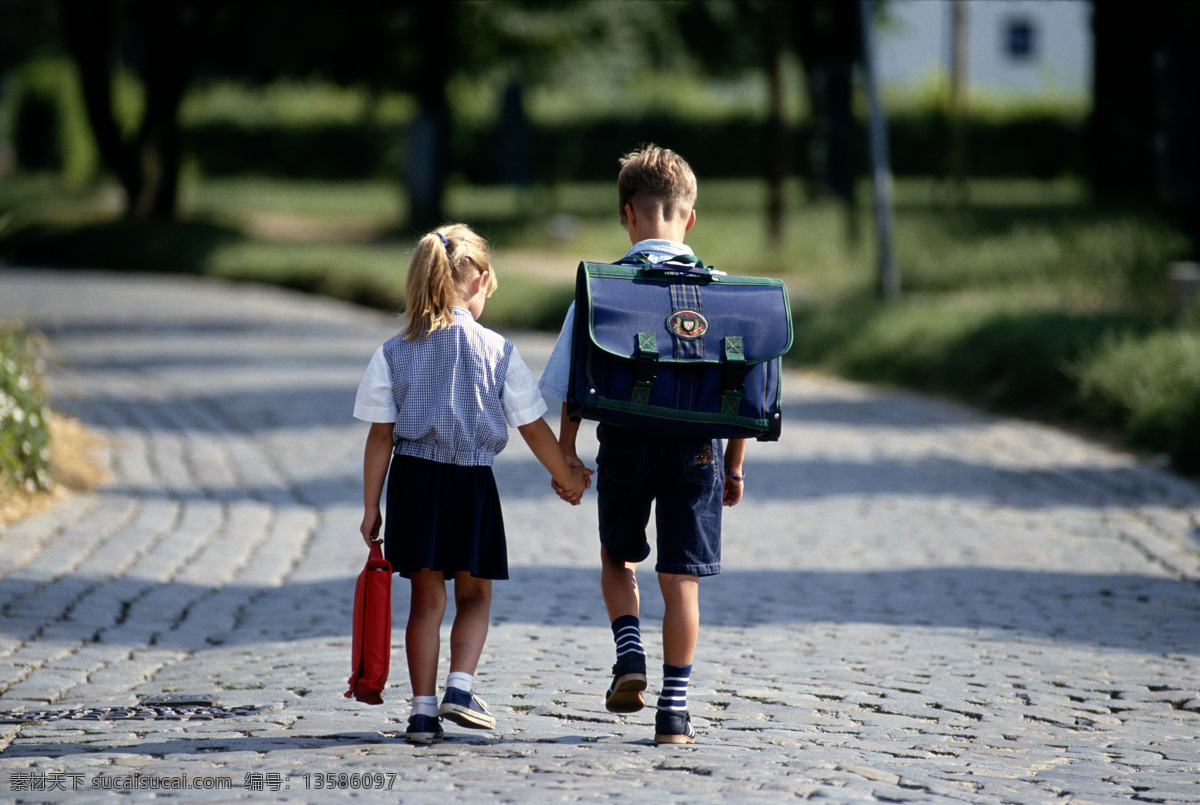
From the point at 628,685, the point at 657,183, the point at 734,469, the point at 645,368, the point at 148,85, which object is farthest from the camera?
the point at 148,85

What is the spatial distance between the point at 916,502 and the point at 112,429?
5.74 metres

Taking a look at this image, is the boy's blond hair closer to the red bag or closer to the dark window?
the red bag

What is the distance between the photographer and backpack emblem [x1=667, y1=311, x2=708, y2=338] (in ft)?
12.3

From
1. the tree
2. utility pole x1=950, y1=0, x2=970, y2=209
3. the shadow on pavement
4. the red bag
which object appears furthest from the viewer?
the tree

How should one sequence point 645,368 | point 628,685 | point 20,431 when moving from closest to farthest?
point 645,368 < point 628,685 < point 20,431

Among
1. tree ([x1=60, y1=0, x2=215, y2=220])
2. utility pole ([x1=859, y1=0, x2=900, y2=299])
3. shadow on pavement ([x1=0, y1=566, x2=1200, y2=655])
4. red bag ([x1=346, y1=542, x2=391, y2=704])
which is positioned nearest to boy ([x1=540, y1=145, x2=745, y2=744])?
red bag ([x1=346, y1=542, x2=391, y2=704])

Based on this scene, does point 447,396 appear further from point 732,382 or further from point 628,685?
point 628,685

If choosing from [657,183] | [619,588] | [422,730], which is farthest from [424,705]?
[657,183]

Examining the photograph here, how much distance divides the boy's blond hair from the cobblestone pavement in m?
1.52

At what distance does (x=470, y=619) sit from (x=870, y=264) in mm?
17769

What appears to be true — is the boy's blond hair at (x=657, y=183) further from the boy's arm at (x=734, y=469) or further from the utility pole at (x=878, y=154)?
the utility pole at (x=878, y=154)

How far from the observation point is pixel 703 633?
5.46 m

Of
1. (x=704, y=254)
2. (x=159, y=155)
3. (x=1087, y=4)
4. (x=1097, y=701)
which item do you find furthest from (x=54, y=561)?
(x=159, y=155)

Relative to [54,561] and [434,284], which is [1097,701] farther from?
[54,561]
